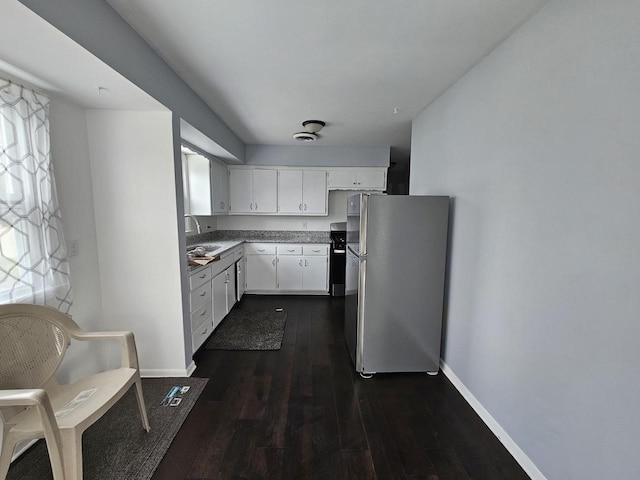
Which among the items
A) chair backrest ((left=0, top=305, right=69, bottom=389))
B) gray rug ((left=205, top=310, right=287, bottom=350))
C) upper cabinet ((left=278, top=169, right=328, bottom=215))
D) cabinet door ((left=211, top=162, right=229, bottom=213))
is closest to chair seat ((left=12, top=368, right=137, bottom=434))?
chair backrest ((left=0, top=305, right=69, bottom=389))

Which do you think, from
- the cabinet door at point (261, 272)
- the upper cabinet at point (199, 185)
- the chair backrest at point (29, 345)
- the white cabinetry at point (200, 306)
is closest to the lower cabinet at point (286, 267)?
the cabinet door at point (261, 272)

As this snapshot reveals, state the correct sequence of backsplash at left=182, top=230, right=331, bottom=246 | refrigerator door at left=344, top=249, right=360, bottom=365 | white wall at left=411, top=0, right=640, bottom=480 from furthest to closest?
backsplash at left=182, top=230, right=331, bottom=246 → refrigerator door at left=344, top=249, right=360, bottom=365 → white wall at left=411, top=0, right=640, bottom=480

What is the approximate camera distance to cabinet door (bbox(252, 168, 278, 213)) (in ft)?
14.9

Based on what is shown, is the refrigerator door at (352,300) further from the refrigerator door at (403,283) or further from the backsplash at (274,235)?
the backsplash at (274,235)

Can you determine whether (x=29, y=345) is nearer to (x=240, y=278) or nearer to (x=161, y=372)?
(x=161, y=372)

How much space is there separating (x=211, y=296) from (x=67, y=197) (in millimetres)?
1510

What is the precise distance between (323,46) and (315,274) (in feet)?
10.9

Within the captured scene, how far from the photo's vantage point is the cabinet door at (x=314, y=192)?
454cm

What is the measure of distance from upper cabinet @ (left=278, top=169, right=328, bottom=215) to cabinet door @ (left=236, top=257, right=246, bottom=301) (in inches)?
42.4

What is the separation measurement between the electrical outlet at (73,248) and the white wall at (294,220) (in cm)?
290

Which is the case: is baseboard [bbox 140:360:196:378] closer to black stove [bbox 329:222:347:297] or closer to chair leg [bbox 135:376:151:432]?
chair leg [bbox 135:376:151:432]

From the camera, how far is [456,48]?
1.78 metres

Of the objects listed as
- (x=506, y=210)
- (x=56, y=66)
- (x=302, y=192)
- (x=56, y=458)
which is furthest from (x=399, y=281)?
(x=302, y=192)

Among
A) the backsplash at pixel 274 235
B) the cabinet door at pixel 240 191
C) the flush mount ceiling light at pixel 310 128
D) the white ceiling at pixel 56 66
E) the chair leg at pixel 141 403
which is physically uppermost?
the flush mount ceiling light at pixel 310 128
